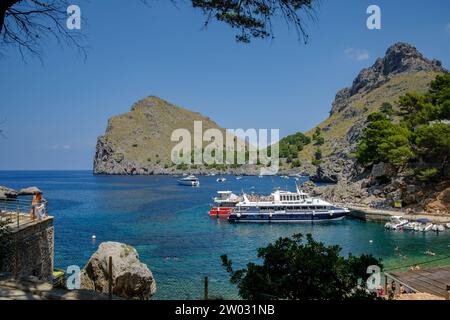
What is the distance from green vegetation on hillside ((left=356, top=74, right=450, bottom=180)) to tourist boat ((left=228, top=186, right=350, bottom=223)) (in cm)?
1195

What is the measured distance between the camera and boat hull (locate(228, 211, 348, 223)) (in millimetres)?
53062

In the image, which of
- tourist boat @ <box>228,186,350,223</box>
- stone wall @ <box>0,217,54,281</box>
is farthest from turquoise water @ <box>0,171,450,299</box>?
stone wall @ <box>0,217,54,281</box>

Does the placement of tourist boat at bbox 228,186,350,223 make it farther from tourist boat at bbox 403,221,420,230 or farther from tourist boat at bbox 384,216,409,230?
tourist boat at bbox 403,221,420,230

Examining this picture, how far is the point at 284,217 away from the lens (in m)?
53.5

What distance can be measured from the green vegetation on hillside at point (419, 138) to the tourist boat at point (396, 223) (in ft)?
26.4

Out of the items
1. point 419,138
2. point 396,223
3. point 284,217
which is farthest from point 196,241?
point 419,138

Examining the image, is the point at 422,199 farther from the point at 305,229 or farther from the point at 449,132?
the point at 305,229

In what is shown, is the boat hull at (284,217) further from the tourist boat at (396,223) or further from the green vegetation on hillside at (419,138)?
the green vegetation on hillside at (419,138)

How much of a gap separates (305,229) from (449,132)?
22.3 meters

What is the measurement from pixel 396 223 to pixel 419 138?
43.3 ft

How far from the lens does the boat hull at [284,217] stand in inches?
2089

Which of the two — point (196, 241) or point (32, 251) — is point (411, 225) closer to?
point (196, 241)

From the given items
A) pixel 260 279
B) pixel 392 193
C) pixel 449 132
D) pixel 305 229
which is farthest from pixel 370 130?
pixel 260 279

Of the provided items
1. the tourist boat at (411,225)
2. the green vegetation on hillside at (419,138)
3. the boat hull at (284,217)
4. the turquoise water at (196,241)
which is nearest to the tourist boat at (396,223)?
the tourist boat at (411,225)
